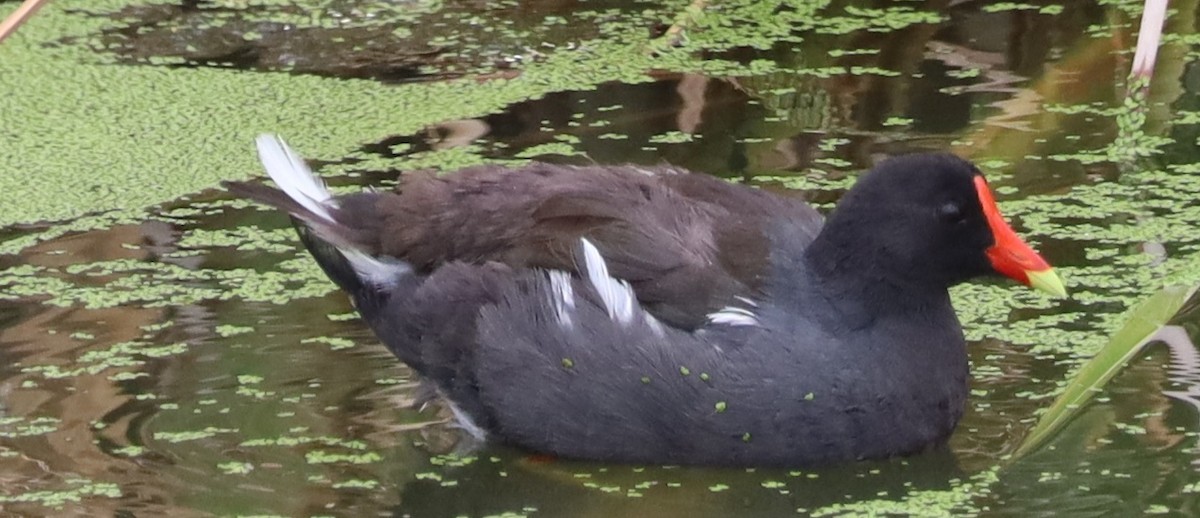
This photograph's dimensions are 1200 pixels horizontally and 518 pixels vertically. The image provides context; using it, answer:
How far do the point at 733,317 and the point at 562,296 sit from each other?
10.5 inches

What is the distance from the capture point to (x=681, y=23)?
496 cm

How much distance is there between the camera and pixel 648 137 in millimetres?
4277

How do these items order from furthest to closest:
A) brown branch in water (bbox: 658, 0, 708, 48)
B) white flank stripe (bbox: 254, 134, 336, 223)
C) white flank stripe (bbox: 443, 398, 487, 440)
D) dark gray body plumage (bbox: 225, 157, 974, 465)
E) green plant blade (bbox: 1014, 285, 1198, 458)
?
brown branch in water (bbox: 658, 0, 708, 48) < white flank stripe (bbox: 254, 134, 336, 223) < white flank stripe (bbox: 443, 398, 487, 440) < dark gray body plumage (bbox: 225, 157, 974, 465) < green plant blade (bbox: 1014, 285, 1198, 458)

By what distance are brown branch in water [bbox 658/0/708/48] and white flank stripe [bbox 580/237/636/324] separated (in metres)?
2.09

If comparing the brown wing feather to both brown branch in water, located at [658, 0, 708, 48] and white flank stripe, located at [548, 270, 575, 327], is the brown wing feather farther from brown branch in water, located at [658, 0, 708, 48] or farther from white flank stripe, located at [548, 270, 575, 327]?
brown branch in water, located at [658, 0, 708, 48]

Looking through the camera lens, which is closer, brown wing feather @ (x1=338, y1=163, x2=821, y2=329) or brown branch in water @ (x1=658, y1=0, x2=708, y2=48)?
brown wing feather @ (x1=338, y1=163, x2=821, y2=329)

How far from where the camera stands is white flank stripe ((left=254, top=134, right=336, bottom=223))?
3.14 meters

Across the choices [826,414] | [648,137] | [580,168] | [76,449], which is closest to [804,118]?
[648,137]

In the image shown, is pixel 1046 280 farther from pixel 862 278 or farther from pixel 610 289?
pixel 610 289

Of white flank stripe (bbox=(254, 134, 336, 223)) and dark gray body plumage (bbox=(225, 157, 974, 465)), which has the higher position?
white flank stripe (bbox=(254, 134, 336, 223))

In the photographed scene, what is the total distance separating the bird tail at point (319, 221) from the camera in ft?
10.1

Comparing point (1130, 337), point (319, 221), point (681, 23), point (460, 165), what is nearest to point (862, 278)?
point (1130, 337)

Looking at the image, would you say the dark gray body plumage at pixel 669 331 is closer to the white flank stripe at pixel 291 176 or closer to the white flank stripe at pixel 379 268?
the white flank stripe at pixel 379 268

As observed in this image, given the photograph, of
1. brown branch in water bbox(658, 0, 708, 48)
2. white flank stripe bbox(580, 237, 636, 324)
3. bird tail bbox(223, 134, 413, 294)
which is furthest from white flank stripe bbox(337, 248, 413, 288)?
brown branch in water bbox(658, 0, 708, 48)
